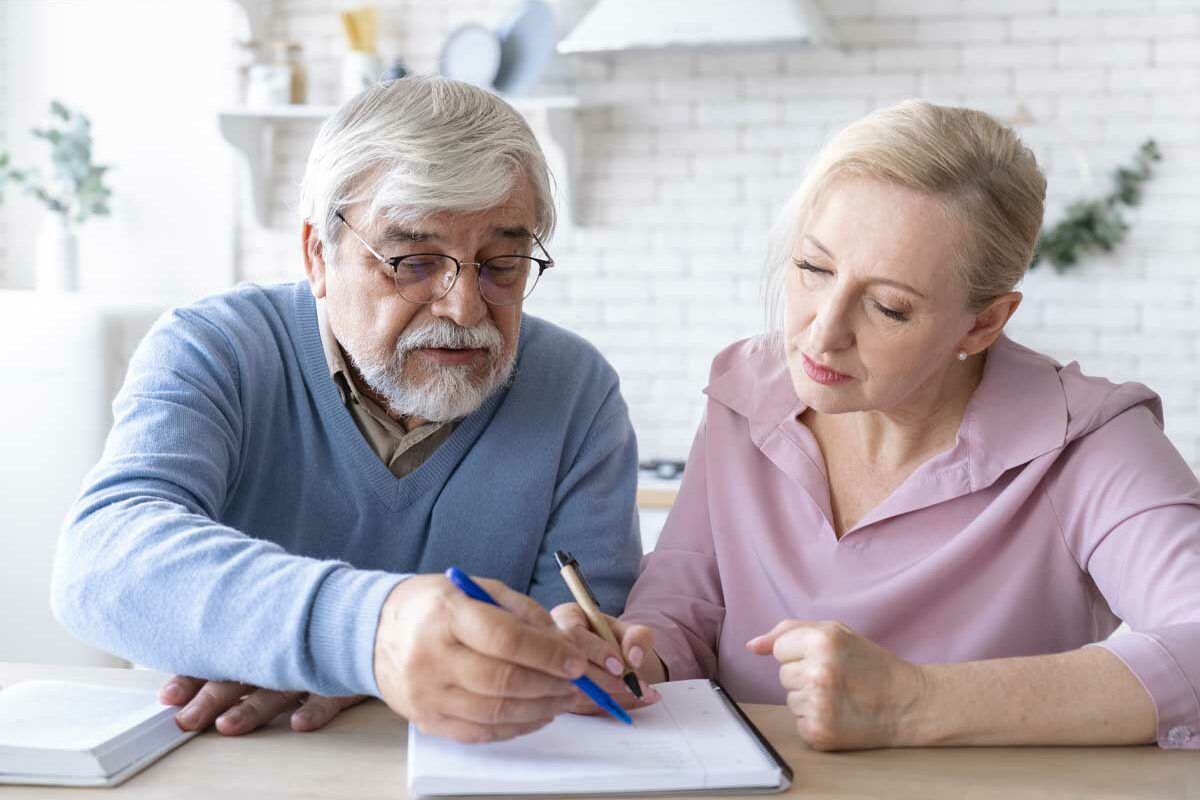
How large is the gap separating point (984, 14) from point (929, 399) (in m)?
2.59

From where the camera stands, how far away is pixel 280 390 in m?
1.84

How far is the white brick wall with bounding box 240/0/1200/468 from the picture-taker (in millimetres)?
3879

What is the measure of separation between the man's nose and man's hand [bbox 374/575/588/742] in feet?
1.87

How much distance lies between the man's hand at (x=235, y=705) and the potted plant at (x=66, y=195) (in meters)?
3.23

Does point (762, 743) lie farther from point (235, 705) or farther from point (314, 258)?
point (314, 258)

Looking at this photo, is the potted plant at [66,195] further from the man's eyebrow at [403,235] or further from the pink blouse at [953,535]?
the pink blouse at [953,535]

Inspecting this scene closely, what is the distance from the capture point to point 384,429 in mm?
1883

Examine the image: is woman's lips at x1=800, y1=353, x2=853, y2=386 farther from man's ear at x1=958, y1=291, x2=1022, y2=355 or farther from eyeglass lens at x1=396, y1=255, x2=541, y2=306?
eyeglass lens at x1=396, y1=255, x2=541, y2=306

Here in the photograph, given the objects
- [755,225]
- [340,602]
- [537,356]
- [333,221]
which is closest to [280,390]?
[333,221]

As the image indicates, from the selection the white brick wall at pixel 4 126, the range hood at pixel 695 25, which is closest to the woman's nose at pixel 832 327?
the range hood at pixel 695 25

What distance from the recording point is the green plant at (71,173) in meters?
4.19

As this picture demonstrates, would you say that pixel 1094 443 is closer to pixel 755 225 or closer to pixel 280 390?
pixel 280 390

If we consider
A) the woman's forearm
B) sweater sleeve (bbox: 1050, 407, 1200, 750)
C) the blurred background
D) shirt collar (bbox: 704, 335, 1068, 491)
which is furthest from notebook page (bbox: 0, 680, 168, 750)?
the blurred background

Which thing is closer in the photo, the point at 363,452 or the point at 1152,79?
the point at 363,452
